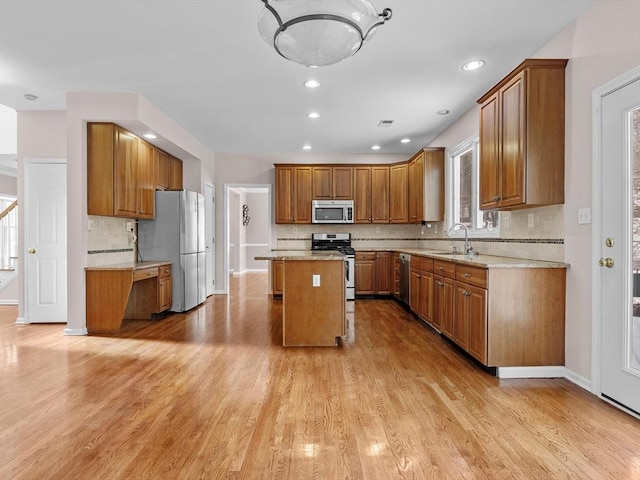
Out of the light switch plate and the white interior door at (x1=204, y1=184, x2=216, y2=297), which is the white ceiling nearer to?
the light switch plate

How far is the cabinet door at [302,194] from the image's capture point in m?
6.58

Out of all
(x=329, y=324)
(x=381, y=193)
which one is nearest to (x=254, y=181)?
(x=381, y=193)

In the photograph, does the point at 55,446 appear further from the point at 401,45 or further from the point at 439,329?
the point at 401,45

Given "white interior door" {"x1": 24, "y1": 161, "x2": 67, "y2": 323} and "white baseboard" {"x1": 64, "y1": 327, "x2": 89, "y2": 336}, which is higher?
"white interior door" {"x1": 24, "y1": 161, "x2": 67, "y2": 323}

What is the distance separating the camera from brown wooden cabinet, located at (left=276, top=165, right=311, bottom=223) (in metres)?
6.57

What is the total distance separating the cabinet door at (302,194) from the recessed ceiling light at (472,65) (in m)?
3.53

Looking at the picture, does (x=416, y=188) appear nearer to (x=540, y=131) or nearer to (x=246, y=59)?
(x=540, y=131)

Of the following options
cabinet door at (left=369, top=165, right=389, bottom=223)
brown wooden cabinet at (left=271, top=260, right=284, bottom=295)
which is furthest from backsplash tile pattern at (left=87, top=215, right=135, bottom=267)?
cabinet door at (left=369, top=165, right=389, bottom=223)

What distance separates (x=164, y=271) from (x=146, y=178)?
4.19ft

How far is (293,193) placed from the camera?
21.6ft

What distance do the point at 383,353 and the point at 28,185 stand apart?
476 centimetres

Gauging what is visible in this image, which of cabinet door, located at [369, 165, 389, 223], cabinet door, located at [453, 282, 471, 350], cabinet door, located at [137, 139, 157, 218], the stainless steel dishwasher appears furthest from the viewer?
cabinet door, located at [369, 165, 389, 223]

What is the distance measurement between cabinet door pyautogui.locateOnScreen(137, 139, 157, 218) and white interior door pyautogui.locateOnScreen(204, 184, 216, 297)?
4.41 feet

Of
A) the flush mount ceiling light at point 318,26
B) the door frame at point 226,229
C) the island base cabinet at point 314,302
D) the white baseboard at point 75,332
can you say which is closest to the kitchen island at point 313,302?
the island base cabinet at point 314,302
